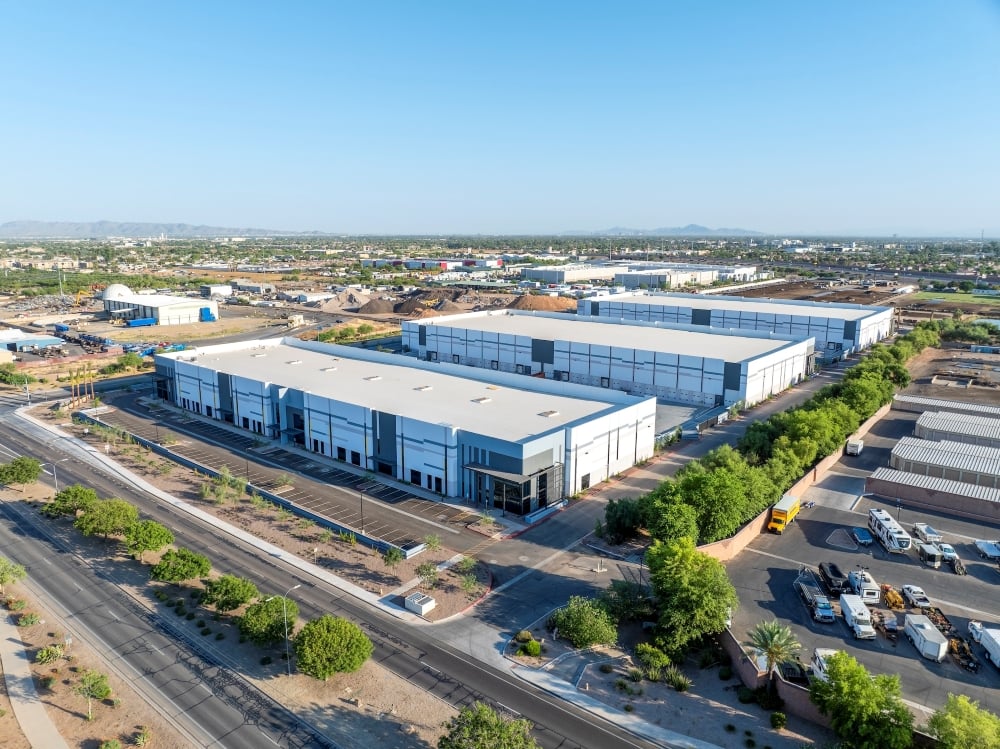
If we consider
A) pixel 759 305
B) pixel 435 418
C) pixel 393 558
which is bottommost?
pixel 393 558

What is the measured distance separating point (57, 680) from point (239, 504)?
2173cm

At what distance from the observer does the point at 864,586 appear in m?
38.6

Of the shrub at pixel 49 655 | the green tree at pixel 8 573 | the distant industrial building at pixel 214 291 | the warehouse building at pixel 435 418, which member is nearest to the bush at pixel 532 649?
the warehouse building at pixel 435 418

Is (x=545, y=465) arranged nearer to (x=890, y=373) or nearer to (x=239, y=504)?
(x=239, y=504)

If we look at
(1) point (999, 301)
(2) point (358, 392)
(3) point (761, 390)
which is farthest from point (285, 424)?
(1) point (999, 301)

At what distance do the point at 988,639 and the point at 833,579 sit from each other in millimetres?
7874

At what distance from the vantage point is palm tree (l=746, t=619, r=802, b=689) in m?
30.3

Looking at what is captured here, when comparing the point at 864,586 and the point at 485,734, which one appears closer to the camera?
the point at 485,734

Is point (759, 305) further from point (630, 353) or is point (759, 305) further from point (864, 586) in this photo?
point (864, 586)

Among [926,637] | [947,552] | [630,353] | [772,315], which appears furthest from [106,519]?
[772,315]

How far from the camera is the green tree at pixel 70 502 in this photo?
48.2 m

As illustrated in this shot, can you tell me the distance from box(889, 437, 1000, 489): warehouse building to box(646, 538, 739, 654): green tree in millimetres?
31882

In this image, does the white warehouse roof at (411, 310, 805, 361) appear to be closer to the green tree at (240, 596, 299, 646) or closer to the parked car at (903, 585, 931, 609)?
the parked car at (903, 585, 931, 609)

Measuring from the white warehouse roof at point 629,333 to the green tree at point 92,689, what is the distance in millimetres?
69735
